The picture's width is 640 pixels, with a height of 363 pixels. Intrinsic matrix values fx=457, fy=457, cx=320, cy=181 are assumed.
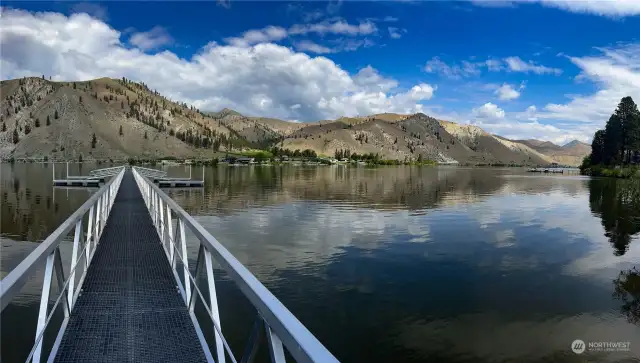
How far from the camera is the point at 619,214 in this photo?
41375 mm

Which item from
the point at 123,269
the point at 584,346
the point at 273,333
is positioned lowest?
the point at 584,346

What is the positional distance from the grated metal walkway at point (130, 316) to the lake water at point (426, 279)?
3902 mm

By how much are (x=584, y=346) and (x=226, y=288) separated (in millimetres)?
11491

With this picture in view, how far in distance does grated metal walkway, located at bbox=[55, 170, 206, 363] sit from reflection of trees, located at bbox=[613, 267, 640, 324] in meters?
15.3

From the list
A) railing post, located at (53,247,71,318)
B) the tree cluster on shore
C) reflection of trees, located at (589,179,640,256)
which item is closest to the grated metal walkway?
railing post, located at (53,247,71,318)

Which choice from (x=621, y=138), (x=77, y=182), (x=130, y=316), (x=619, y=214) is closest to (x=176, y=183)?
(x=77, y=182)

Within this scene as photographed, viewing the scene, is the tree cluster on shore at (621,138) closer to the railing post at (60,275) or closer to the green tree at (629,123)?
the green tree at (629,123)

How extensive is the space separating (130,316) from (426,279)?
46.4 ft

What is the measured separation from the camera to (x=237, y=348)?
12141 millimetres

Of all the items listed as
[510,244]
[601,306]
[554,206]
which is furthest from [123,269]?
[554,206]

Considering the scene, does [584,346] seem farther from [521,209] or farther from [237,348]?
[521,209]

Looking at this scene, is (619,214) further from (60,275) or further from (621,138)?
(621,138)

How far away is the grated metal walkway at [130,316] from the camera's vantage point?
17.7ft

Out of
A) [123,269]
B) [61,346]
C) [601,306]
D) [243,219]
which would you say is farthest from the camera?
[243,219]
